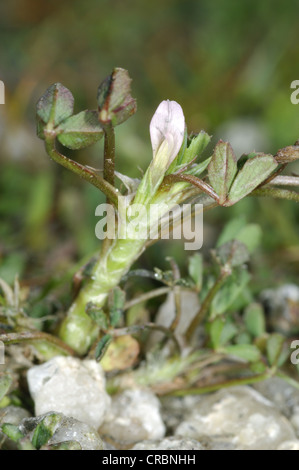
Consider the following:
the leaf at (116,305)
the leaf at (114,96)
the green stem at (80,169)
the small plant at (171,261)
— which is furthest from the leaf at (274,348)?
the leaf at (114,96)

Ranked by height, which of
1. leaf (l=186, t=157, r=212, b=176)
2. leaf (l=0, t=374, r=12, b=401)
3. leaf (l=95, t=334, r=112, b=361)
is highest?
leaf (l=186, t=157, r=212, b=176)

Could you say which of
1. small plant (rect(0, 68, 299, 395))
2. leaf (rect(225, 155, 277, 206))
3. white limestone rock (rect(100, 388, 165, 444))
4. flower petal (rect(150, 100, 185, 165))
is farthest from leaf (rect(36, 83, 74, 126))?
white limestone rock (rect(100, 388, 165, 444))

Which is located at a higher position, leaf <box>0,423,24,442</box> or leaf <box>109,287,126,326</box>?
leaf <box>109,287,126,326</box>

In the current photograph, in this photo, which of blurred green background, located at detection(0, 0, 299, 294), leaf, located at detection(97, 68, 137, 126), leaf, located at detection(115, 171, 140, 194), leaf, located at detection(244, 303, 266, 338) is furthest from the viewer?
blurred green background, located at detection(0, 0, 299, 294)

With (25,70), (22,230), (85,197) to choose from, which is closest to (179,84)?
(25,70)

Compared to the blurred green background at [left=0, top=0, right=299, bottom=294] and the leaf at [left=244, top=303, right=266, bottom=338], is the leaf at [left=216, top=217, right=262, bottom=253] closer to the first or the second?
the leaf at [left=244, top=303, right=266, bottom=338]

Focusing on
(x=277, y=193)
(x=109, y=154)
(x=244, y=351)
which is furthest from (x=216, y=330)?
Answer: (x=109, y=154)
